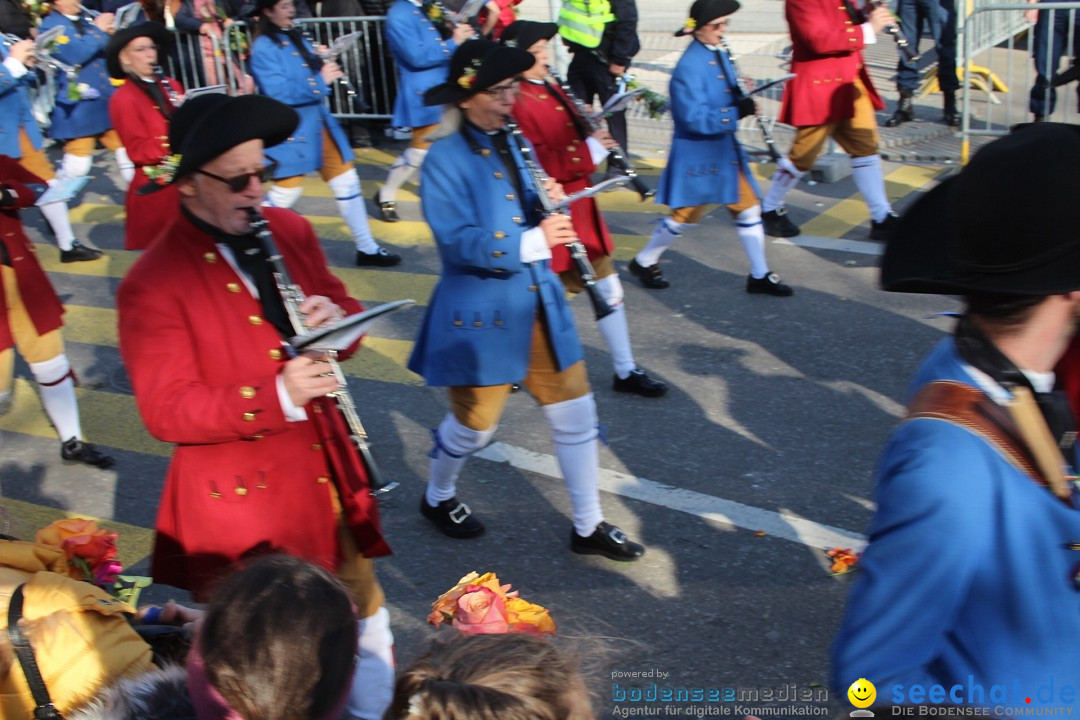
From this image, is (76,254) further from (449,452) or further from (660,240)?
(449,452)

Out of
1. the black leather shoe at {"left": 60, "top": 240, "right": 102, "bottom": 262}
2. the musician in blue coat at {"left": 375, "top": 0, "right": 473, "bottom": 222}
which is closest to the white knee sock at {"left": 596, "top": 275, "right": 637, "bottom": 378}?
the musician in blue coat at {"left": 375, "top": 0, "right": 473, "bottom": 222}

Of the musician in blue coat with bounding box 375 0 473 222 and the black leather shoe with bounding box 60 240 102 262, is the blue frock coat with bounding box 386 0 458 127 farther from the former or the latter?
the black leather shoe with bounding box 60 240 102 262

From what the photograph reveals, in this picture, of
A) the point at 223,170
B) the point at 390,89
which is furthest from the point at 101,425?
the point at 390,89

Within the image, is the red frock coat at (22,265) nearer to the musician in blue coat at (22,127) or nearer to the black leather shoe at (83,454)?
the black leather shoe at (83,454)

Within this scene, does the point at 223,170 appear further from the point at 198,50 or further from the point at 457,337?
the point at 198,50

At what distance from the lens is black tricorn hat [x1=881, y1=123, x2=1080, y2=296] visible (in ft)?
6.22

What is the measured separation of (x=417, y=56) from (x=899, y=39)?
3962 mm

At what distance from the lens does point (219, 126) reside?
3.13 metres

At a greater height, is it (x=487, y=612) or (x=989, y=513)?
(x=989, y=513)

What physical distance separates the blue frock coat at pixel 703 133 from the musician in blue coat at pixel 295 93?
8.25 feet

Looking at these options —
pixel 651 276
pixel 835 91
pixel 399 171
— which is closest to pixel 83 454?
pixel 651 276

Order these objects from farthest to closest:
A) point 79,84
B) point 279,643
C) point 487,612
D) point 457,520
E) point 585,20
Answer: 1. point 585,20
2. point 79,84
3. point 457,520
4. point 487,612
5. point 279,643

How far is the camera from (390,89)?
13211 mm

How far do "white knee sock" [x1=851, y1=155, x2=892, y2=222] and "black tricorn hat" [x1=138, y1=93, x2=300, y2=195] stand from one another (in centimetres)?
591
